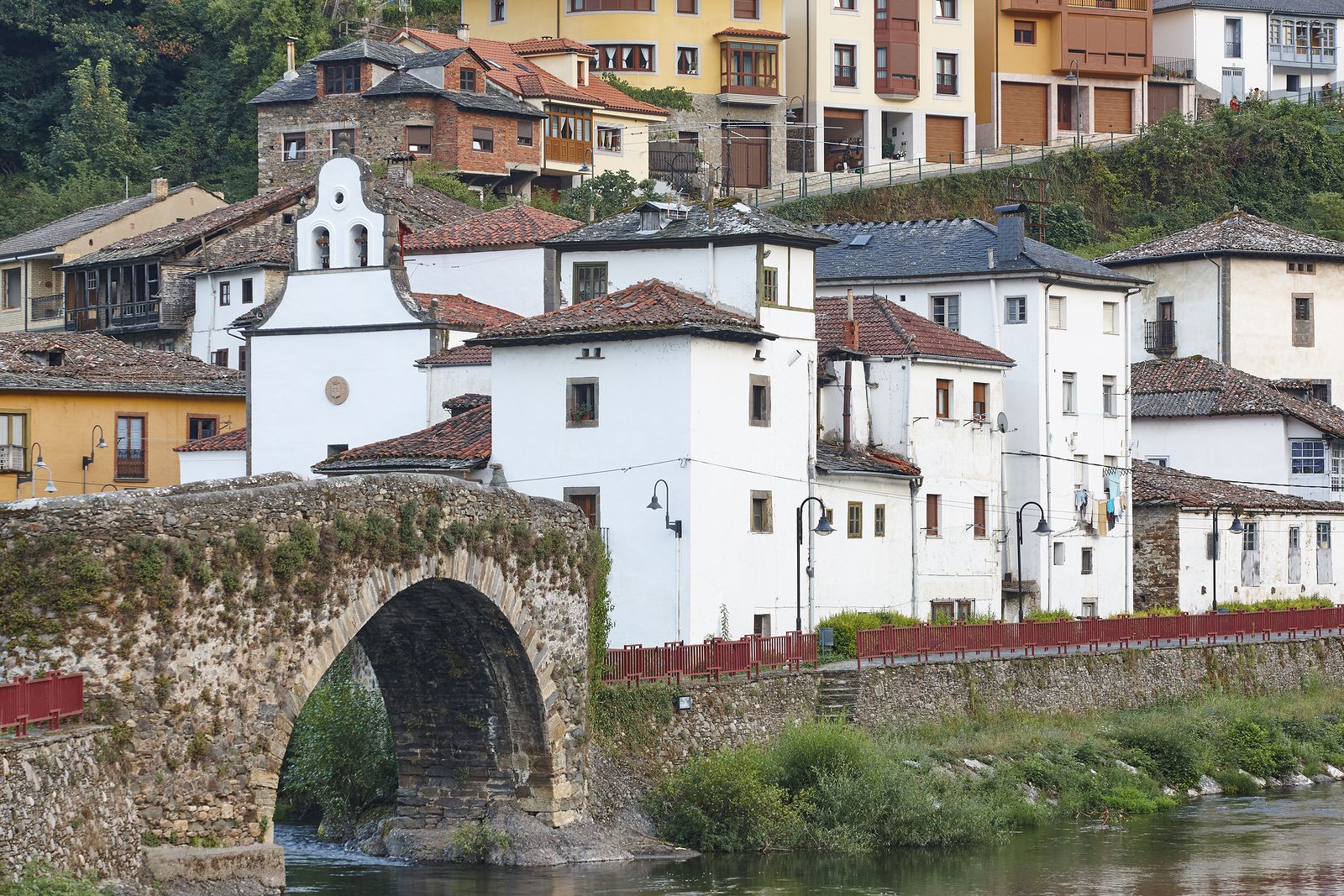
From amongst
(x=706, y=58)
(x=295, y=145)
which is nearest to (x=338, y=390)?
(x=295, y=145)

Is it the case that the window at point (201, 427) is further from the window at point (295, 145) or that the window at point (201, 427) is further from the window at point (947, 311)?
the window at point (295, 145)

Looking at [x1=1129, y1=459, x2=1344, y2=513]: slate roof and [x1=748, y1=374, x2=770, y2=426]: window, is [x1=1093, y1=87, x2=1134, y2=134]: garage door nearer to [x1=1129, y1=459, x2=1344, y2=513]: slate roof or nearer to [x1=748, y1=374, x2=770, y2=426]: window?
[x1=1129, y1=459, x2=1344, y2=513]: slate roof

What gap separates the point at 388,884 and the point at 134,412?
30010 millimetres

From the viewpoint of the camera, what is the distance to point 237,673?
29.2 metres

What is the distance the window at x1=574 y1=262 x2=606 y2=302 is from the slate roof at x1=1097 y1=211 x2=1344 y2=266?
29644 mm

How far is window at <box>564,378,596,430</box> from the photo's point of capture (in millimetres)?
46969

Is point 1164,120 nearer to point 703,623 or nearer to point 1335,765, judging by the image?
point 1335,765

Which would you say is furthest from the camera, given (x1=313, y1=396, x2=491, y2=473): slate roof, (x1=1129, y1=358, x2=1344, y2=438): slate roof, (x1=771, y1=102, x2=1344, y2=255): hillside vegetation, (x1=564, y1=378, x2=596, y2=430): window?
(x1=771, y1=102, x2=1344, y2=255): hillside vegetation

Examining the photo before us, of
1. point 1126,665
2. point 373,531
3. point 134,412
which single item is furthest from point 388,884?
point 134,412

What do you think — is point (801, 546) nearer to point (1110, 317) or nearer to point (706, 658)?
point (706, 658)

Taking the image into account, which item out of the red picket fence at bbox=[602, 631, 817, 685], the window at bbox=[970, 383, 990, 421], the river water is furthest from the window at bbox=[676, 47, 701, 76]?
the river water

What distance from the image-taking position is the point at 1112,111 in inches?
4067

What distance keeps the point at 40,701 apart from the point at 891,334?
109 feet

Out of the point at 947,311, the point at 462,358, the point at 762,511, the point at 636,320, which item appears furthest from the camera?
the point at 947,311
